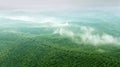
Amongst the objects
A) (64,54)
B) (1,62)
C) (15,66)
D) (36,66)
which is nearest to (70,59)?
(64,54)

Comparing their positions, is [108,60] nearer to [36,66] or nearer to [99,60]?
[99,60]

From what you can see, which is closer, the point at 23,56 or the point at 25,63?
the point at 25,63

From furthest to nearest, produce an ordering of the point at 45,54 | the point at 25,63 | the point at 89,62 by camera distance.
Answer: the point at 45,54 → the point at 25,63 → the point at 89,62

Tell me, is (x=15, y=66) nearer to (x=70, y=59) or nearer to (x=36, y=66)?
(x=36, y=66)

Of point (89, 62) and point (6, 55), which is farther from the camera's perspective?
point (6, 55)

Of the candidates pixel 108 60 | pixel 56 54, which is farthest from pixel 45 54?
pixel 108 60

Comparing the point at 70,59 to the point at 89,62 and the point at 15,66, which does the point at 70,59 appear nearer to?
the point at 89,62

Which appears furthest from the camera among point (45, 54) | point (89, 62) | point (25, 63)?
point (45, 54)

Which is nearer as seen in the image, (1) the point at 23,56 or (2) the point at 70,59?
(2) the point at 70,59
